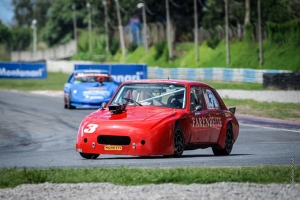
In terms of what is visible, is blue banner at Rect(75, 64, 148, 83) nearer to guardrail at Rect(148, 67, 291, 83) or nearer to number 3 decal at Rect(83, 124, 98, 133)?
guardrail at Rect(148, 67, 291, 83)

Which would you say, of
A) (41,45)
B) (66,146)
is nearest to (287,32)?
(66,146)

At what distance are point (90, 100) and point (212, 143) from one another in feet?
52.3

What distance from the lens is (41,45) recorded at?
172 metres

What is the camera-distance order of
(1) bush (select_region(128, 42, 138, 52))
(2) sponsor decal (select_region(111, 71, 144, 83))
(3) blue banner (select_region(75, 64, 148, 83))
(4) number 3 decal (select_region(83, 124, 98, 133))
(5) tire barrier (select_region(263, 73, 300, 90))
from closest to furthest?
(4) number 3 decal (select_region(83, 124, 98, 133)) → (5) tire barrier (select_region(263, 73, 300, 90)) → (2) sponsor decal (select_region(111, 71, 144, 83)) → (3) blue banner (select_region(75, 64, 148, 83)) → (1) bush (select_region(128, 42, 138, 52))

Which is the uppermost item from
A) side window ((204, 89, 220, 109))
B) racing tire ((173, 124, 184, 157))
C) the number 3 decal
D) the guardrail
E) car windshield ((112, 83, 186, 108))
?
car windshield ((112, 83, 186, 108))

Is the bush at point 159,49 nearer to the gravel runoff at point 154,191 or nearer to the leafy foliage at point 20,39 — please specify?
the gravel runoff at point 154,191

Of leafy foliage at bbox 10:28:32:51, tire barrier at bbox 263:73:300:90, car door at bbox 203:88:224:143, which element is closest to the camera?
car door at bbox 203:88:224:143

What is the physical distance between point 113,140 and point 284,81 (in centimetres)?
2987

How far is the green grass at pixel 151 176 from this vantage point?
10547mm

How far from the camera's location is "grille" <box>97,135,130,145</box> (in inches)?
539

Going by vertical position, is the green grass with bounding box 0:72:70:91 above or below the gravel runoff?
below

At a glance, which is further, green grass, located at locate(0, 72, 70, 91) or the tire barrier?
green grass, located at locate(0, 72, 70, 91)

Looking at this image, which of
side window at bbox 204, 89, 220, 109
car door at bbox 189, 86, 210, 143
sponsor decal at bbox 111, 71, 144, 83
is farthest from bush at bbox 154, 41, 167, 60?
car door at bbox 189, 86, 210, 143

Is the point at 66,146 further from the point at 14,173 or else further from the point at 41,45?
the point at 41,45
